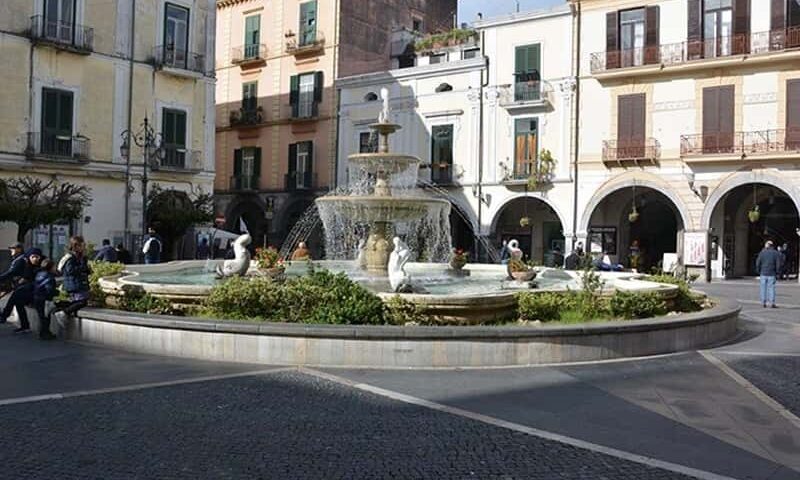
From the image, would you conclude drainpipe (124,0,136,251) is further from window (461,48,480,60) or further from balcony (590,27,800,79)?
balcony (590,27,800,79)

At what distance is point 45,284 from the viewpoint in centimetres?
1123

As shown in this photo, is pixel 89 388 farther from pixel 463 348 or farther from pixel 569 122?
pixel 569 122

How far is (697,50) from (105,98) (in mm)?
22153

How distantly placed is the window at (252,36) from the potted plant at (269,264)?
3064 cm

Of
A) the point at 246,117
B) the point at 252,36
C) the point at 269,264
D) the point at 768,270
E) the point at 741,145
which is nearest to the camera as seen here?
the point at 269,264

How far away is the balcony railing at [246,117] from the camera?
4191 cm

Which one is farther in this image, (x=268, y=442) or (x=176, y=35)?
(x=176, y=35)

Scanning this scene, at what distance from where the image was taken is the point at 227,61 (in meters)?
43.7

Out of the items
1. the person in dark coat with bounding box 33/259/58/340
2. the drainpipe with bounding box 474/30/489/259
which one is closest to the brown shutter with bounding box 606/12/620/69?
the drainpipe with bounding box 474/30/489/259

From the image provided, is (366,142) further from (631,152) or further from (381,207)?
(381,207)

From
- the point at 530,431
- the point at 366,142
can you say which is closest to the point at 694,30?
the point at 366,142

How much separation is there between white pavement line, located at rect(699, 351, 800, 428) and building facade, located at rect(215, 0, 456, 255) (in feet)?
101

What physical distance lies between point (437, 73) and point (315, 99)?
23.6 feet

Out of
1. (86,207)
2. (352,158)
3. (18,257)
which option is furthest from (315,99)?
(18,257)
